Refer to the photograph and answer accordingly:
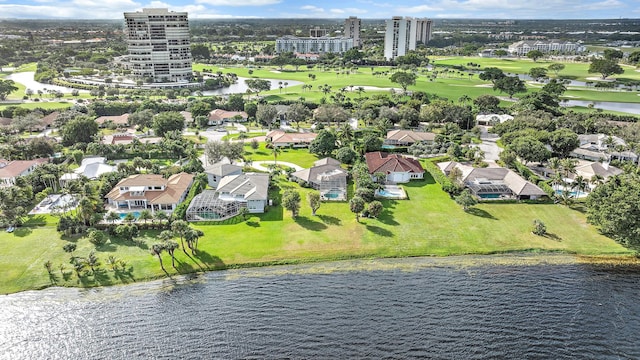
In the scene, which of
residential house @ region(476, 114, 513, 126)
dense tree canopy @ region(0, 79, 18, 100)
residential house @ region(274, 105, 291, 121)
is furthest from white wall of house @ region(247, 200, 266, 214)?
dense tree canopy @ region(0, 79, 18, 100)

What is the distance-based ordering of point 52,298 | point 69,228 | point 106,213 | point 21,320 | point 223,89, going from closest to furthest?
point 21,320, point 52,298, point 69,228, point 106,213, point 223,89

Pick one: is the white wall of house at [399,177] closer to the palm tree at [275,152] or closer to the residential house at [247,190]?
the residential house at [247,190]

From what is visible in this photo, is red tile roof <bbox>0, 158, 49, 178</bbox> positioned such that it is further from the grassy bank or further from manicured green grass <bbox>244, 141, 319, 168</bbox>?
manicured green grass <bbox>244, 141, 319, 168</bbox>

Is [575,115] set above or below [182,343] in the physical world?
above

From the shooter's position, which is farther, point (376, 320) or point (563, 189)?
point (563, 189)

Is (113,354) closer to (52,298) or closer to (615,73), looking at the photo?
(52,298)

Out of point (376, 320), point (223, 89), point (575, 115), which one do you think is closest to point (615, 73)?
point (575, 115)
